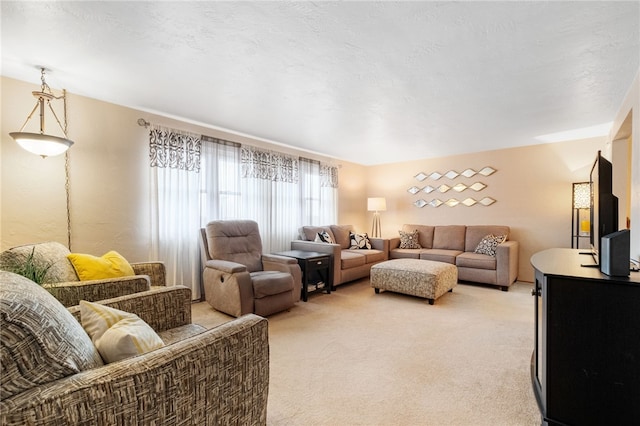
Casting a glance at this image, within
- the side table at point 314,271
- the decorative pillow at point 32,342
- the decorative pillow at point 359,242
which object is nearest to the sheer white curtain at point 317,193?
the decorative pillow at point 359,242

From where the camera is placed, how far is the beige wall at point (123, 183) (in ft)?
7.94

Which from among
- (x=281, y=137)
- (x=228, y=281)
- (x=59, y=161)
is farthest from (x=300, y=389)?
(x=281, y=137)

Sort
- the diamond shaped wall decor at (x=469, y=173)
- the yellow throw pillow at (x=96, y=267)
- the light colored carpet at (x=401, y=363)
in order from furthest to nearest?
the diamond shaped wall decor at (x=469, y=173) → the yellow throw pillow at (x=96, y=267) → the light colored carpet at (x=401, y=363)

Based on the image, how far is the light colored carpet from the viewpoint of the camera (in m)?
1.58

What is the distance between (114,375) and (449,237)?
204 inches

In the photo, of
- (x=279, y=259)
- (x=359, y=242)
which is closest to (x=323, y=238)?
(x=359, y=242)

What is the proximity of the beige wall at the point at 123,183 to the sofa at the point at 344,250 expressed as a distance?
1.48m

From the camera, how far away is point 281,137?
4195 millimetres

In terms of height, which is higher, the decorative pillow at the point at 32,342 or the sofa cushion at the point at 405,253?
the decorative pillow at the point at 32,342

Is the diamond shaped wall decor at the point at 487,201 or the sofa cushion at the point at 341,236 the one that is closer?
the diamond shaped wall decor at the point at 487,201

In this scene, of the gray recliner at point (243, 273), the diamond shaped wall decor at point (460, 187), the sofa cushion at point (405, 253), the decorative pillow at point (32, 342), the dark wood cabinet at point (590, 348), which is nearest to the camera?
the decorative pillow at point (32, 342)

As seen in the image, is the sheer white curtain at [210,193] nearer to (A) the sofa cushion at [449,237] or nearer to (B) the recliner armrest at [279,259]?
(B) the recliner armrest at [279,259]

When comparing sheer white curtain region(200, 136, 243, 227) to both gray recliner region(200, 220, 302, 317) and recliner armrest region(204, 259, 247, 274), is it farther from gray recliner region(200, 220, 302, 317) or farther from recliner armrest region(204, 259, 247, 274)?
recliner armrest region(204, 259, 247, 274)

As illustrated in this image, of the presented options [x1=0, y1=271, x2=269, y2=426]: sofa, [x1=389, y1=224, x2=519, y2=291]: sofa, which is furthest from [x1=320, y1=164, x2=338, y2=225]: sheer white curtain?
[x1=0, y1=271, x2=269, y2=426]: sofa
